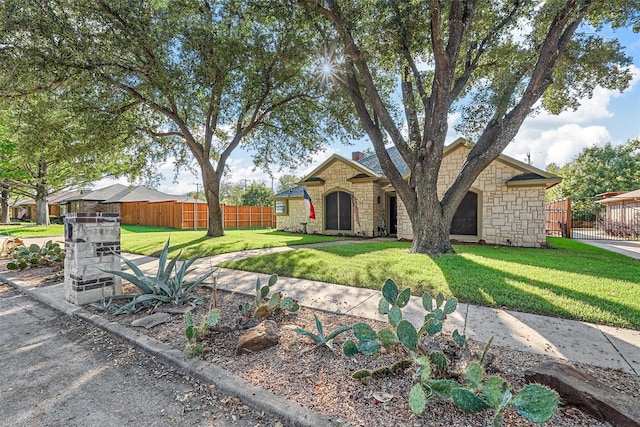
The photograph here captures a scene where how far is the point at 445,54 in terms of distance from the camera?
6.65 metres

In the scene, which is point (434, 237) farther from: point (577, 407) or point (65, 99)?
point (65, 99)

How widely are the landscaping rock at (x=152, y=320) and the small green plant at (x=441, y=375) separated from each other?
2254 mm

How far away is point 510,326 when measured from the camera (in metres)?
3.11

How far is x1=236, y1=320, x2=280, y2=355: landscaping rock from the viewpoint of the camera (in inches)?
101

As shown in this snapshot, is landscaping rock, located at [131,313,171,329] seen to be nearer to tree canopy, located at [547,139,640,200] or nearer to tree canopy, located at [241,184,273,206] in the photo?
tree canopy, located at [547,139,640,200]

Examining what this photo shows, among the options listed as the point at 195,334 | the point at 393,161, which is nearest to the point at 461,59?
the point at 393,161

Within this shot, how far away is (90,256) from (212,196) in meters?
8.38

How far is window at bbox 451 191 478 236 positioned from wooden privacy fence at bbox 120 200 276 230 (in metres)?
14.6

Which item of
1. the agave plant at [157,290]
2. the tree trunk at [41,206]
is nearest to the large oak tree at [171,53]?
the agave plant at [157,290]

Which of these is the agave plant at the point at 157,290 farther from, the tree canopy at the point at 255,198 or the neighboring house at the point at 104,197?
the tree canopy at the point at 255,198

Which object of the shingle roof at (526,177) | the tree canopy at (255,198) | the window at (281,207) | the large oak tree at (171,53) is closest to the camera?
the large oak tree at (171,53)

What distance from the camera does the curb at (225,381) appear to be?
177cm

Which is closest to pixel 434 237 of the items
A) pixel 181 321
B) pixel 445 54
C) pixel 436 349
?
pixel 445 54

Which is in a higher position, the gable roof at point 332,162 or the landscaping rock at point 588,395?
the gable roof at point 332,162
